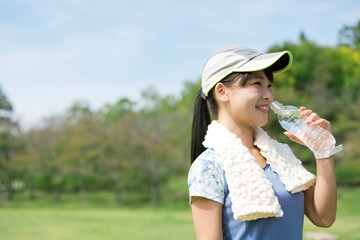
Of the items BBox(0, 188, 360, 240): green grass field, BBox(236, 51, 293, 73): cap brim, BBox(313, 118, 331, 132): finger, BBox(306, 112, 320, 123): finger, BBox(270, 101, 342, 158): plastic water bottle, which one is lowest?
BBox(0, 188, 360, 240): green grass field

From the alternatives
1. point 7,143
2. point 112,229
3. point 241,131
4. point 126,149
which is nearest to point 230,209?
point 241,131

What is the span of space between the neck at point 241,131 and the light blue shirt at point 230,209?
5.9 inches

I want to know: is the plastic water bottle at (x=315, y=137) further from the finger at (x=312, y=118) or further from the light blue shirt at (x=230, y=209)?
Answer: the light blue shirt at (x=230, y=209)

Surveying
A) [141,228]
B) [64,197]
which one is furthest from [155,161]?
[141,228]

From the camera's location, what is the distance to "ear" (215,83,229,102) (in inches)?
62.7

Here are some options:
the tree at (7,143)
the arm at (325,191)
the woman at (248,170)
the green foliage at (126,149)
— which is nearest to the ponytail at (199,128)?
the woman at (248,170)

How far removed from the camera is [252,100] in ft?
5.10

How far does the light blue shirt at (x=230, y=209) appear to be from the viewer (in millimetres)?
1470

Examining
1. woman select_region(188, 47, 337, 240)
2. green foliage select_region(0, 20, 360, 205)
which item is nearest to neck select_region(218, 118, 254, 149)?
woman select_region(188, 47, 337, 240)

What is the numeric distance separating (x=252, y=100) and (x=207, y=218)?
44cm

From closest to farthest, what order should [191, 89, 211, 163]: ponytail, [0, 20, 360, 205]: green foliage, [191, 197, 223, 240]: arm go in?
1. [191, 197, 223, 240]: arm
2. [191, 89, 211, 163]: ponytail
3. [0, 20, 360, 205]: green foliage

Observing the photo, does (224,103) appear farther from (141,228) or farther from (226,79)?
(141,228)

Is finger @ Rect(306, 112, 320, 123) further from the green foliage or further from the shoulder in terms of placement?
the green foliage

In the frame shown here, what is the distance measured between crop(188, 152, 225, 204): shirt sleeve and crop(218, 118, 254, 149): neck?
174 millimetres
